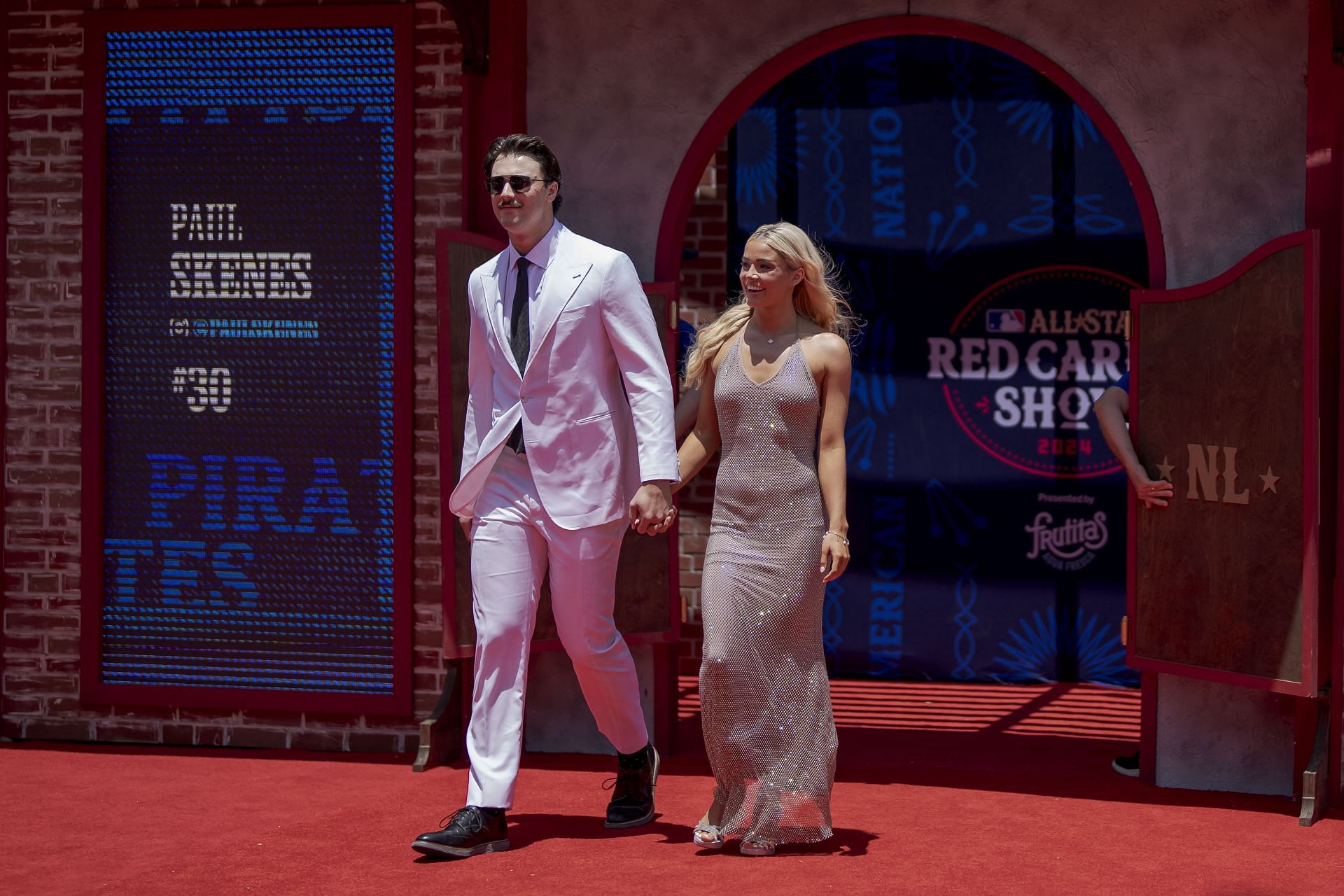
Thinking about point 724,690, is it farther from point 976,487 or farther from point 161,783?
point 976,487

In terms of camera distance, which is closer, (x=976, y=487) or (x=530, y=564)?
(x=530, y=564)

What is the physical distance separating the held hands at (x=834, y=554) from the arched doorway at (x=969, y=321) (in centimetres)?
367

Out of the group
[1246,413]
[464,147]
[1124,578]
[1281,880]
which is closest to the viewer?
[1281,880]

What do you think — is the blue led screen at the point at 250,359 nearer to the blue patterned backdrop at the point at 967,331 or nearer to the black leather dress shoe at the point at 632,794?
the black leather dress shoe at the point at 632,794

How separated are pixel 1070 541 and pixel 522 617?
4.33 meters

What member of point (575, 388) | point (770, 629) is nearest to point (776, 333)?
point (575, 388)

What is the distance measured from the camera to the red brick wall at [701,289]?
855 centimetres

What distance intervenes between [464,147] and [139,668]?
8.27 feet

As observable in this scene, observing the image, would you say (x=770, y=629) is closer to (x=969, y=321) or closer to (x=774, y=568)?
(x=774, y=568)

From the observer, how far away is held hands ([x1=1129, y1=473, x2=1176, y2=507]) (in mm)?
5977

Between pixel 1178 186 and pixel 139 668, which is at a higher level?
pixel 1178 186

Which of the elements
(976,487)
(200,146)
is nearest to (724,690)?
(200,146)

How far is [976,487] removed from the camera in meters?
8.59

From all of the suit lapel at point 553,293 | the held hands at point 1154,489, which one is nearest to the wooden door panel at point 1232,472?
the held hands at point 1154,489
